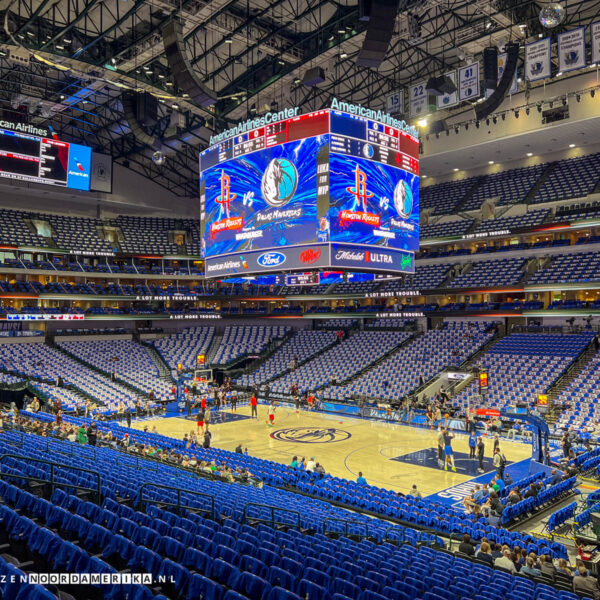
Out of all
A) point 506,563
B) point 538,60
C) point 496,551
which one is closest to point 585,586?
point 506,563

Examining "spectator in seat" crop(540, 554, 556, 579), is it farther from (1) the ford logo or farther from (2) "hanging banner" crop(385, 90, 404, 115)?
(2) "hanging banner" crop(385, 90, 404, 115)

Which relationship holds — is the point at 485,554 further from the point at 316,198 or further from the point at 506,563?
the point at 316,198

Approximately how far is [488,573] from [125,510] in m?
7.78

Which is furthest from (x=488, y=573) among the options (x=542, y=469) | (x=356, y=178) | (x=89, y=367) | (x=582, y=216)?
(x=89, y=367)

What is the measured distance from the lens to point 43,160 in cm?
4444

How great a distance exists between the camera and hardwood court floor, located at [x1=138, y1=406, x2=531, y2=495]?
2430 centimetres

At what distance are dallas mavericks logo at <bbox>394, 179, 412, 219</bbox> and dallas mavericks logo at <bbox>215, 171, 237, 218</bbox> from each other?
7.89 metres

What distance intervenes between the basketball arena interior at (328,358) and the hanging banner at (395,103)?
0.64 feet

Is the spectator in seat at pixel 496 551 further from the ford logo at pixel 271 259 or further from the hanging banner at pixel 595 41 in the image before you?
the hanging banner at pixel 595 41

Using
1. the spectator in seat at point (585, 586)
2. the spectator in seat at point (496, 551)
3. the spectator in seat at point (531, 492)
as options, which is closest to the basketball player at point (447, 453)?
the spectator in seat at point (531, 492)

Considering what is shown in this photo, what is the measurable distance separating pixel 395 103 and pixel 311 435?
81.6ft

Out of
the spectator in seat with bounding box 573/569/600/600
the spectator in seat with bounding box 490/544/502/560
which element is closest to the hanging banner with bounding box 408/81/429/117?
the spectator in seat with bounding box 490/544/502/560

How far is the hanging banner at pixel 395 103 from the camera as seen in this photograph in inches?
1576

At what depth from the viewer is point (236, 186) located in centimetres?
2694
